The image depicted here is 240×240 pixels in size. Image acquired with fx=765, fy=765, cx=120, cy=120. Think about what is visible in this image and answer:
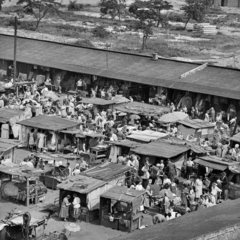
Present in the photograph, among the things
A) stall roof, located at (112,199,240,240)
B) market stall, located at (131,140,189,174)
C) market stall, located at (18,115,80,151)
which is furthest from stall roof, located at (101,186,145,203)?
stall roof, located at (112,199,240,240)

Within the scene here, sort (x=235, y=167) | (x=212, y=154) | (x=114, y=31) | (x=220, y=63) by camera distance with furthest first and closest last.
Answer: (x=114, y=31), (x=220, y=63), (x=212, y=154), (x=235, y=167)

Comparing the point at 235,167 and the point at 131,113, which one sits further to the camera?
the point at 131,113

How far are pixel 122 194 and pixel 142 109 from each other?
1329 centimetres

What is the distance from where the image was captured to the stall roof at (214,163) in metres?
28.6

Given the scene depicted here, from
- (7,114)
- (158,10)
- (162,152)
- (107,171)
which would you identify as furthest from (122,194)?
(158,10)

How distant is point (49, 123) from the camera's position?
112 ft

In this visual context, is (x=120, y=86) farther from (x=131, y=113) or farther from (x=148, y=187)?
(x=148, y=187)

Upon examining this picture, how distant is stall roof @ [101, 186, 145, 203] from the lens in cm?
2439

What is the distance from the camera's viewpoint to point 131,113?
37.3 meters

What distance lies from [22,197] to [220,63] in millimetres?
34611

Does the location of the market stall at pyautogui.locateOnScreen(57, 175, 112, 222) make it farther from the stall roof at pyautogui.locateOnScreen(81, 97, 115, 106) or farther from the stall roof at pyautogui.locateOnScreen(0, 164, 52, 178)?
the stall roof at pyautogui.locateOnScreen(81, 97, 115, 106)

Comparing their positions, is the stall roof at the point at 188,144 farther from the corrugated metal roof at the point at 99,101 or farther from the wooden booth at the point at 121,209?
the corrugated metal roof at the point at 99,101

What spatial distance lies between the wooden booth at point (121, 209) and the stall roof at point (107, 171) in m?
1.41

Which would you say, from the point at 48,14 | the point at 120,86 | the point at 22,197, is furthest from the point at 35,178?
the point at 48,14
